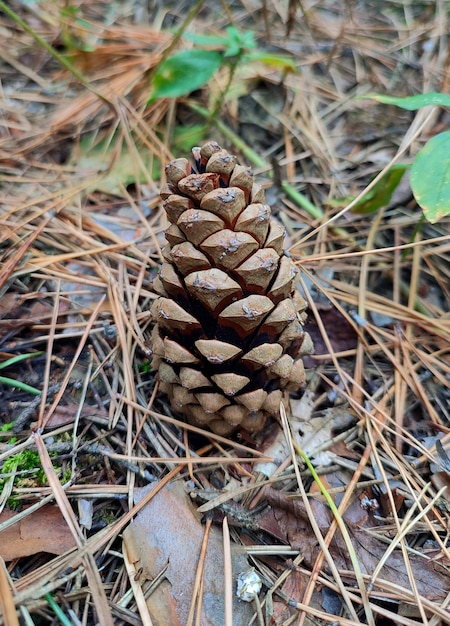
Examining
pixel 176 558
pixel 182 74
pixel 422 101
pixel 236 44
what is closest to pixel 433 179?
pixel 422 101

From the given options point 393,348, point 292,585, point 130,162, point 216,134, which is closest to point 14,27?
point 130,162

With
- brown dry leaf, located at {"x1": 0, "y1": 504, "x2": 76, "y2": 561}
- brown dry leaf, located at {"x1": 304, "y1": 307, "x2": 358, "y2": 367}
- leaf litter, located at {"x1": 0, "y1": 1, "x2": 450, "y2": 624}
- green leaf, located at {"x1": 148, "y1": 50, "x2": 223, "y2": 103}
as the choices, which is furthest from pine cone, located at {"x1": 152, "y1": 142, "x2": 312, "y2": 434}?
green leaf, located at {"x1": 148, "y1": 50, "x2": 223, "y2": 103}

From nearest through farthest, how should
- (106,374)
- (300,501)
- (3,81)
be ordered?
(300,501)
(106,374)
(3,81)

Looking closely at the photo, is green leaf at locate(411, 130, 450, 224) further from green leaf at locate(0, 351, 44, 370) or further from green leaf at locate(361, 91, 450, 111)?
green leaf at locate(0, 351, 44, 370)

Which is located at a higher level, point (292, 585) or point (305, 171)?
point (305, 171)

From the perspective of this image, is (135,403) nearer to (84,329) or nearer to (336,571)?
(84,329)

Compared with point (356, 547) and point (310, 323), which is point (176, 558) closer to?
point (356, 547)

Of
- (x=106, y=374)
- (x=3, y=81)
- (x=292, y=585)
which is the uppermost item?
(x=3, y=81)

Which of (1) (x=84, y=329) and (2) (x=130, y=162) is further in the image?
(2) (x=130, y=162)
